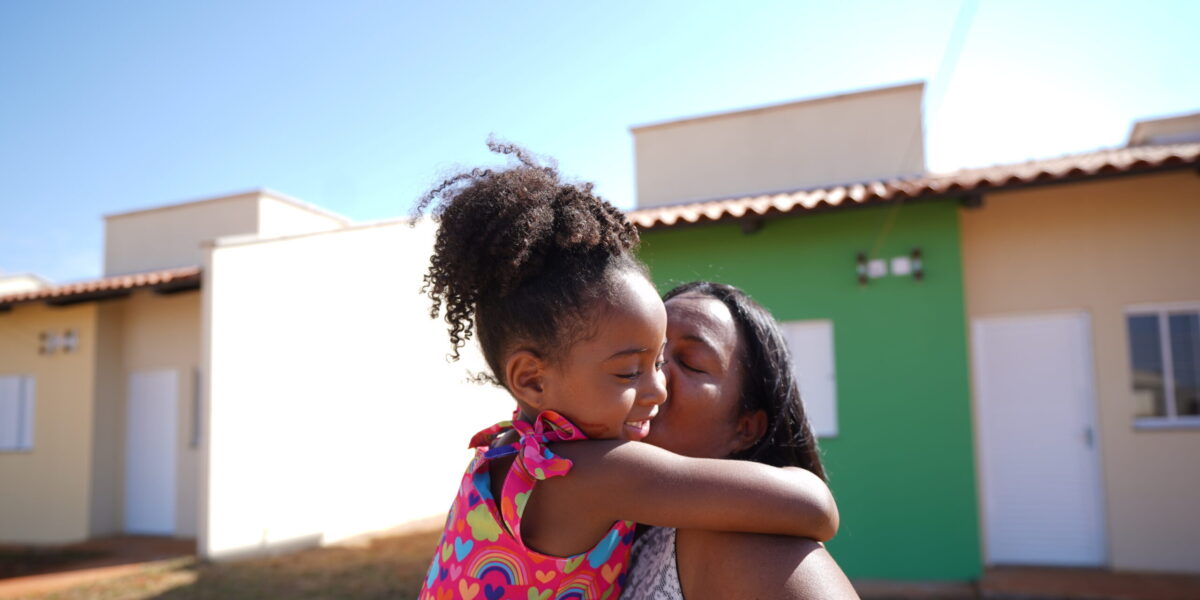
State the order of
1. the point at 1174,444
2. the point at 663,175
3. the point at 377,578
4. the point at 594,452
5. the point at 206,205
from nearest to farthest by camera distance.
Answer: the point at 594,452 → the point at 1174,444 → the point at 377,578 → the point at 663,175 → the point at 206,205

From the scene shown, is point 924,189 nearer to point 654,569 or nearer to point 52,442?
point 654,569

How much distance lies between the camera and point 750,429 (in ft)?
5.16

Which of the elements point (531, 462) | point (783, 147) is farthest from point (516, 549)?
point (783, 147)

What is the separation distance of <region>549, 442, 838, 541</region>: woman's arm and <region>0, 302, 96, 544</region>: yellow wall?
14.2 meters

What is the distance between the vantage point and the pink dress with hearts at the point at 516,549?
1.24m

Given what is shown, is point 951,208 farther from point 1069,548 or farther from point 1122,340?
point 1069,548

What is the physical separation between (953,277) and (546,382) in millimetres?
7750

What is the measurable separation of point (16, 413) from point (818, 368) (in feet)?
43.5

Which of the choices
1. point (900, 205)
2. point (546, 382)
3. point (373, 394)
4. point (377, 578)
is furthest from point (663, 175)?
→ point (546, 382)

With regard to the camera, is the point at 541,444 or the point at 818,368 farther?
the point at 818,368

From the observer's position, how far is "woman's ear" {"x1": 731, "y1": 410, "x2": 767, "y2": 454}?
156cm

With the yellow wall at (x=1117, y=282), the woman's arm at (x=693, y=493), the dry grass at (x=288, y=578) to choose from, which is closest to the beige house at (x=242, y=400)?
the dry grass at (x=288, y=578)

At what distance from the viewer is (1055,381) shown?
846cm

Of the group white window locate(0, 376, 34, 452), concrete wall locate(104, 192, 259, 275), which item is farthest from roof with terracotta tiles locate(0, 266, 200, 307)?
concrete wall locate(104, 192, 259, 275)
